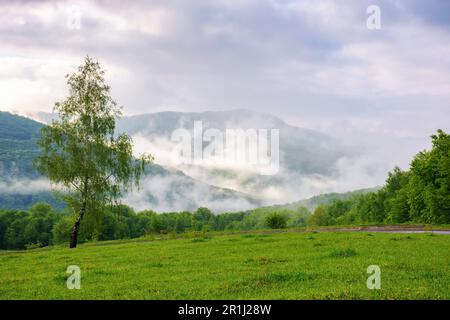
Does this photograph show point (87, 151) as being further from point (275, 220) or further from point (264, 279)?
point (264, 279)

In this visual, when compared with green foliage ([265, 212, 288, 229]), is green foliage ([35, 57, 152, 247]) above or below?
above

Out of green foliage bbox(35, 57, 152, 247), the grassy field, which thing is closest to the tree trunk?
green foliage bbox(35, 57, 152, 247)

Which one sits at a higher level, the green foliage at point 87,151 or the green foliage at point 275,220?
the green foliage at point 87,151

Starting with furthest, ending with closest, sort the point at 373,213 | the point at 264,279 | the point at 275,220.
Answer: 1. the point at 373,213
2. the point at 275,220
3. the point at 264,279

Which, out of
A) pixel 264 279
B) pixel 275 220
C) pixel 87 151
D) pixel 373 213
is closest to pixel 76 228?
pixel 87 151

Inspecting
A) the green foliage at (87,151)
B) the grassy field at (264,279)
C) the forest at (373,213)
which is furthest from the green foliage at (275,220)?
the grassy field at (264,279)

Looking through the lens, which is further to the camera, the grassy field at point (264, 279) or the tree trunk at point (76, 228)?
the tree trunk at point (76, 228)

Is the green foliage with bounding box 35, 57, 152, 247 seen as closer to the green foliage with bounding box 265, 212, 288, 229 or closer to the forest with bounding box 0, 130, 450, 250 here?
the forest with bounding box 0, 130, 450, 250

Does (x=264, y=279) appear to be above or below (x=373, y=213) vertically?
above

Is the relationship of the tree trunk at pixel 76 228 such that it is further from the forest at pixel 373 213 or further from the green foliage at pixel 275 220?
the green foliage at pixel 275 220

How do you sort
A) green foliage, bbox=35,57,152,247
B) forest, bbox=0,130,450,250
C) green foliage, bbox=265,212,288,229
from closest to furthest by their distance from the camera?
green foliage, bbox=35,57,152,247 < forest, bbox=0,130,450,250 < green foliage, bbox=265,212,288,229

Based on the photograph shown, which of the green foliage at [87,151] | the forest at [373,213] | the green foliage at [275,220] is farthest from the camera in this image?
the green foliage at [275,220]

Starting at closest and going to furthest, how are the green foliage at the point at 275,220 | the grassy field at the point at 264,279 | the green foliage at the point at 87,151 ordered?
the grassy field at the point at 264,279 < the green foliage at the point at 87,151 < the green foliage at the point at 275,220
